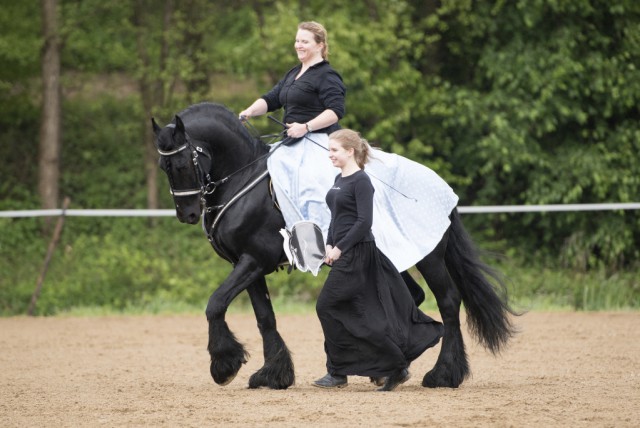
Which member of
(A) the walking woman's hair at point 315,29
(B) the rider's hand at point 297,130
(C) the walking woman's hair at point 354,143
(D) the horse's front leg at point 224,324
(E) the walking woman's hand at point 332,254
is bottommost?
(D) the horse's front leg at point 224,324

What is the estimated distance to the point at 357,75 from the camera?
1719 centimetres

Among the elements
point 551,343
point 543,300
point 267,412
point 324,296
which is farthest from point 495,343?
point 543,300

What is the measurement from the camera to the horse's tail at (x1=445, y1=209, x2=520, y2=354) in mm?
7352

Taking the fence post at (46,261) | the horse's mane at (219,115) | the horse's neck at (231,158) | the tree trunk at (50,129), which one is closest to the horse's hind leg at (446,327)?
the horse's neck at (231,158)

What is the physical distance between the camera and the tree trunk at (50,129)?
18016mm

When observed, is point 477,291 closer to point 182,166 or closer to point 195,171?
point 195,171

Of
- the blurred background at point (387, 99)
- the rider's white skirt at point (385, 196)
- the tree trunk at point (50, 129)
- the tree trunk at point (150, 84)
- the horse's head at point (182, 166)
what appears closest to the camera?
the horse's head at point (182, 166)

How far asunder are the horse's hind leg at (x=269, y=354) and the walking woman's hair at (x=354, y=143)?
3.95 ft

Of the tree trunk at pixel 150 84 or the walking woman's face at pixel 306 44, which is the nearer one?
the walking woman's face at pixel 306 44

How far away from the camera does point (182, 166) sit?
6809 millimetres

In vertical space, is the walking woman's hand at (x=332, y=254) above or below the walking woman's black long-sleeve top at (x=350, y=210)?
below

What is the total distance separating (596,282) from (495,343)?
7.01 m

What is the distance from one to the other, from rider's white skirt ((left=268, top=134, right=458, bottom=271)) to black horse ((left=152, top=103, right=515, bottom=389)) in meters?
0.15

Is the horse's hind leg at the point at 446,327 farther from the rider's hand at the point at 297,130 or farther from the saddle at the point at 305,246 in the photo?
the rider's hand at the point at 297,130
